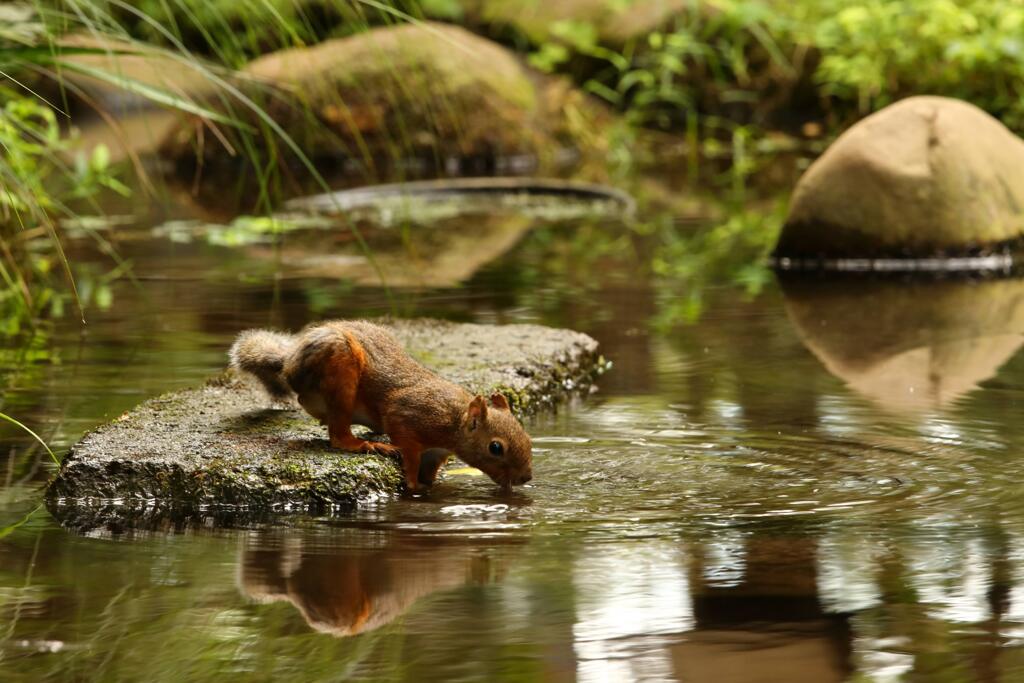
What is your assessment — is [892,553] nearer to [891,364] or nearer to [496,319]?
[891,364]

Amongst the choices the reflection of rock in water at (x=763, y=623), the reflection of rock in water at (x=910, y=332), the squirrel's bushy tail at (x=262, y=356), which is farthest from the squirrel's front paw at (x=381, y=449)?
the reflection of rock in water at (x=910, y=332)

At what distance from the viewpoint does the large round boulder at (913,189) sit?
34.8ft

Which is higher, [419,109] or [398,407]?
[419,109]

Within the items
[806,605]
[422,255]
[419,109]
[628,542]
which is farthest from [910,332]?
[419,109]

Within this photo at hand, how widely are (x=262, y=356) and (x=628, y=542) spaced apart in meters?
1.56

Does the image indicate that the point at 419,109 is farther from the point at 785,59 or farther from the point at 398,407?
the point at 398,407

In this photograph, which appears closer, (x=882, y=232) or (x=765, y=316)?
(x=765, y=316)

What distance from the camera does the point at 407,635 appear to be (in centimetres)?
396

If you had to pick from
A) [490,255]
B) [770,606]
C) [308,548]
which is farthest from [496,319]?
[770,606]

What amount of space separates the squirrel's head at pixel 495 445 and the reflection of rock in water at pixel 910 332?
1.89 metres

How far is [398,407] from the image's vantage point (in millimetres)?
5367

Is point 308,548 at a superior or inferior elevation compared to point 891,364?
inferior

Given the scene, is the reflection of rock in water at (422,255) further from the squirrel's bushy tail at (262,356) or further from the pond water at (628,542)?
the squirrel's bushy tail at (262,356)

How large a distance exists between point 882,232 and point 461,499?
6142 mm
